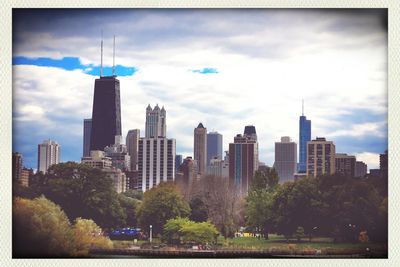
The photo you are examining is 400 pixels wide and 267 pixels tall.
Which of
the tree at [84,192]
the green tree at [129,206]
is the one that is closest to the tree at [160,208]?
the green tree at [129,206]

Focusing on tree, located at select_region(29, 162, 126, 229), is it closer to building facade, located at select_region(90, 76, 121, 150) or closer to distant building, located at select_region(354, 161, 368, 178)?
building facade, located at select_region(90, 76, 121, 150)

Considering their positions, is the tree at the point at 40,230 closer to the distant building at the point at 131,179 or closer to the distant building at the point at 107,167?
the distant building at the point at 107,167

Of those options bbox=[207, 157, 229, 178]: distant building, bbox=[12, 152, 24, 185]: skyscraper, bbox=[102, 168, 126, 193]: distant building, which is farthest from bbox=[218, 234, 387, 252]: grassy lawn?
bbox=[12, 152, 24, 185]: skyscraper

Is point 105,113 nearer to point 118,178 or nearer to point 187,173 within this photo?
point 118,178

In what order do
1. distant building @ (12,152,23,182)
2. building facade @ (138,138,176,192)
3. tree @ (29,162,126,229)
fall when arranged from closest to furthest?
1. distant building @ (12,152,23,182)
2. tree @ (29,162,126,229)
3. building facade @ (138,138,176,192)

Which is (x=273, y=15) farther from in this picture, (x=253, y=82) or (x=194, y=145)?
(x=194, y=145)
